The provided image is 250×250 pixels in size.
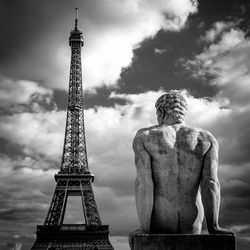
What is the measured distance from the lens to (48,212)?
52.1m

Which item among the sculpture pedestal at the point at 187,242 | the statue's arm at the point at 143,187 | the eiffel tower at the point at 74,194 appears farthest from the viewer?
the eiffel tower at the point at 74,194

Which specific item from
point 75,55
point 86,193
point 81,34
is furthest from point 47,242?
point 81,34

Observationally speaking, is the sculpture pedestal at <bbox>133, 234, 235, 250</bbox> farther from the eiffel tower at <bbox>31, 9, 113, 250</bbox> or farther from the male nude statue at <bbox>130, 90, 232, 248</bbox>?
the eiffel tower at <bbox>31, 9, 113, 250</bbox>

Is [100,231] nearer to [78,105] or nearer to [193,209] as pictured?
[78,105]

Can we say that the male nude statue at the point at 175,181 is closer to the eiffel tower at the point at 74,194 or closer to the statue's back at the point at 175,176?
the statue's back at the point at 175,176

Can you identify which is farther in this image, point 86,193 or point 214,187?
point 86,193

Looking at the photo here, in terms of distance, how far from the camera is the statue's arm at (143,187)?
4.12 meters

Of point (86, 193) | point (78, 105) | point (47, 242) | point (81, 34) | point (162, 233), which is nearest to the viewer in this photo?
point (162, 233)

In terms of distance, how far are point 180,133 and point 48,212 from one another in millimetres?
50512

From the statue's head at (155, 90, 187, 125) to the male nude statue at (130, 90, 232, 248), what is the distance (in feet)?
0.82

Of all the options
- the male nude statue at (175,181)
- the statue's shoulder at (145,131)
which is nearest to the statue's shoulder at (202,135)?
the male nude statue at (175,181)

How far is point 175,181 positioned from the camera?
4211mm

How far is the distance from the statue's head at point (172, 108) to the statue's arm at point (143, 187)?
0.50 metres

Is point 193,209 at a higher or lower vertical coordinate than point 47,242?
lower
